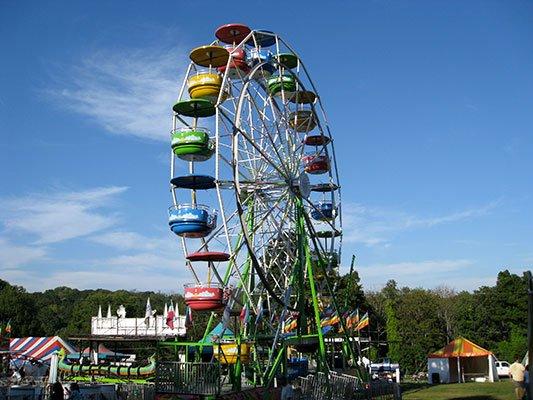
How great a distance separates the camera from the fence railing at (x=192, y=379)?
18828 millimetres

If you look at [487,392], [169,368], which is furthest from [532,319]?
[487,392]

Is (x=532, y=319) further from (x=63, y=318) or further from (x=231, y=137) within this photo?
(x=63, y=318)

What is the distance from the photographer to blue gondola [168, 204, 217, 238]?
21297mm

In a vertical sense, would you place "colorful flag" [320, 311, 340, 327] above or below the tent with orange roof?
above

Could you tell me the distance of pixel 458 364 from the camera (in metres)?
41.2

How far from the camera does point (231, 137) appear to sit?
21594mm

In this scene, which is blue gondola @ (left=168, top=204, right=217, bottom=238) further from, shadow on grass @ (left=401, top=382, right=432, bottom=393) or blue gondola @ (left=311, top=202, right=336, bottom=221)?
shadow on grass @ (left=401, top=382, right=432, bottom=393)

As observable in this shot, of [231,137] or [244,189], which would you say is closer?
[231,137]

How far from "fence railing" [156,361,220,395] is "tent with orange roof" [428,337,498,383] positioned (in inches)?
1056

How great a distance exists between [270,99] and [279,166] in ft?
9.48

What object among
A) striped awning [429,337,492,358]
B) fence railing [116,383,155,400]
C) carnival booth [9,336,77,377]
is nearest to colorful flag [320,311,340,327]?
Result: striped awning [429,337,492,358]

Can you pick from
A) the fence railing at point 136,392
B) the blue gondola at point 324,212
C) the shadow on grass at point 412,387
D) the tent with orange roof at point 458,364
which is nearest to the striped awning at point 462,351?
the tent with orange roof at point 458,364

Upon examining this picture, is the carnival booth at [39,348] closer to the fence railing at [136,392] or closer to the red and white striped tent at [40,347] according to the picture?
the red and white striped tent at [40,347]

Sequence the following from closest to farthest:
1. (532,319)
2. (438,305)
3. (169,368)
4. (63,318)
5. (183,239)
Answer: (532,319), (169,368), (183,239), (438,305), (63,318)
